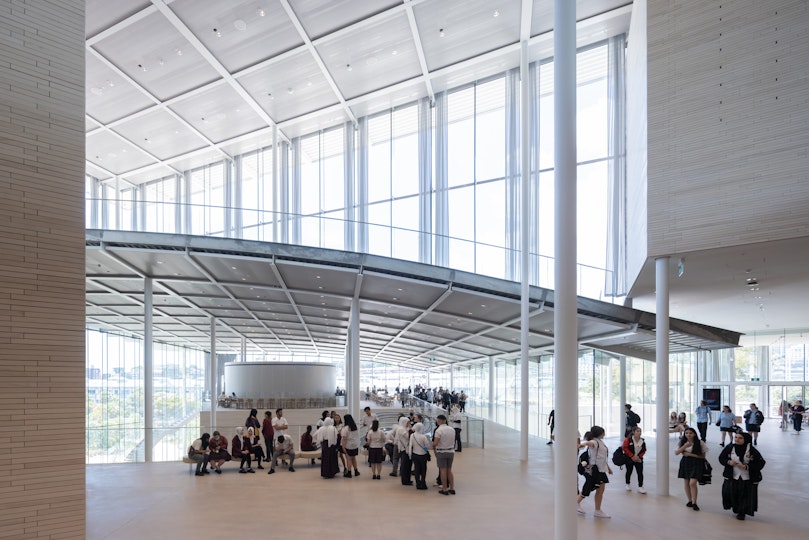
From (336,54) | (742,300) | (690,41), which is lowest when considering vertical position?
(742,300)

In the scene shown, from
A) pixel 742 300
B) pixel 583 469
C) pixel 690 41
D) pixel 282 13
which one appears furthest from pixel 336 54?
pixel 583 469

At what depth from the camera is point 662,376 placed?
12516 millimetres

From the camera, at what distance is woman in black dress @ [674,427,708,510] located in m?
10.4

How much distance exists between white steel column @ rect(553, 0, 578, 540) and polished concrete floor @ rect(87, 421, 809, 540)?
285 cm

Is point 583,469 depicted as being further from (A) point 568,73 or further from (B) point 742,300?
(B) point 742,300

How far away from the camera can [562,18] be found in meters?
6.80

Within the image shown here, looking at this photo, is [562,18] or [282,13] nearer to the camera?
[562,18]

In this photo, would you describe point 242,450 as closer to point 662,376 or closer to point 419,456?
point 419,456

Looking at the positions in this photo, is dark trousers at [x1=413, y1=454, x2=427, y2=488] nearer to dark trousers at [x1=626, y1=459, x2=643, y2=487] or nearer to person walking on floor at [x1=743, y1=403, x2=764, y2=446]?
dark trousers at [x1=626, y1=459, x2=643, y2=487]

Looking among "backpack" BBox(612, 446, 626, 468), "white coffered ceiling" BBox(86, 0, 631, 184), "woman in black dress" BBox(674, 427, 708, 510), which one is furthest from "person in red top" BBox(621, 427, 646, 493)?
"white coffered ceiling" BBox(86, 0, 631, 184)

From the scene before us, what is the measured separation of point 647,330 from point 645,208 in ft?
28.6

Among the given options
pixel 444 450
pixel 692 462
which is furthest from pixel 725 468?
pixel 444 450

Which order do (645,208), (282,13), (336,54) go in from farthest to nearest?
(336,54), (282,13), (645,208)

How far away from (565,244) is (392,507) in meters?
6.19
